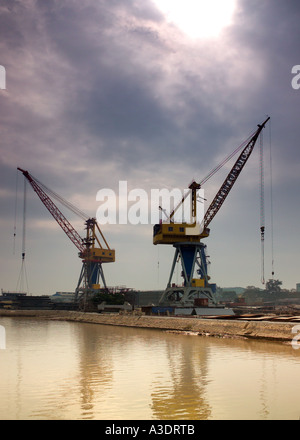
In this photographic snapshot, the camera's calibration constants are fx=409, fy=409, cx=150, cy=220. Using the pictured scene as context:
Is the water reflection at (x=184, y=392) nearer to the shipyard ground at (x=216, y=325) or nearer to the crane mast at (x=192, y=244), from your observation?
the shipyard ground at (x=216, y=325)

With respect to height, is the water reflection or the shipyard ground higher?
the water reflection

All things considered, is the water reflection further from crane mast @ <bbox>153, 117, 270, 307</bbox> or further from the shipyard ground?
crane mast @ <bbox>153, 117, 270, 307</bbox>

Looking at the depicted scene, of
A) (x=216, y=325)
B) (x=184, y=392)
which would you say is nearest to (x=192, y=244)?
(x=216, y=325)

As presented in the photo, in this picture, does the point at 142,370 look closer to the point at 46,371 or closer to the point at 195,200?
the point at 46,371

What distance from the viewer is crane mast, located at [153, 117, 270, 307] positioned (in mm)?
105062

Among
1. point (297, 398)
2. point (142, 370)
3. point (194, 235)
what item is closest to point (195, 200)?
point (194, 235)

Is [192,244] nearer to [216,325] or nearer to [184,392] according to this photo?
[216,325]

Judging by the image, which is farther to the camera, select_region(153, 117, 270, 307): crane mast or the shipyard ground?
select_region(153, 117, 270, 307): crane mast

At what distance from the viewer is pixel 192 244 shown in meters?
106

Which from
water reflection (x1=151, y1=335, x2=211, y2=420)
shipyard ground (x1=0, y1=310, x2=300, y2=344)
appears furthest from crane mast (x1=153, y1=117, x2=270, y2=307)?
water reflection (x1=151, y1=335, x2=211, y2=420)

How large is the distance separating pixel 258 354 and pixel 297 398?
18.5 meters

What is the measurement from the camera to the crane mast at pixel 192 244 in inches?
4136

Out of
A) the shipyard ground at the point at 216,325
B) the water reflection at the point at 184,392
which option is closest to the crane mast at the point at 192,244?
the shipyard ground at the point at 216,325

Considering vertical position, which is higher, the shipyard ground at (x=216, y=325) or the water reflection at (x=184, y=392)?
the water reflection at (x=184, y=392)
